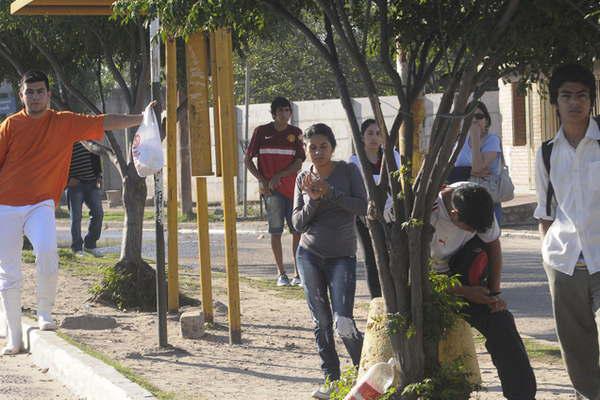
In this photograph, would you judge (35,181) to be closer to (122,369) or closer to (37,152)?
(37,152)

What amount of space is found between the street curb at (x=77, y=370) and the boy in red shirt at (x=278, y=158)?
3353 millimetres

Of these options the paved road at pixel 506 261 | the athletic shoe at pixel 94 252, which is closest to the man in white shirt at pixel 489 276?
the paved road at pixel 506 261

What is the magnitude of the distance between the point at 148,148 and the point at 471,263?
2.71m

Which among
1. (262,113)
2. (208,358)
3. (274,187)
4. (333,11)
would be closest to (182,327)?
(208,358)

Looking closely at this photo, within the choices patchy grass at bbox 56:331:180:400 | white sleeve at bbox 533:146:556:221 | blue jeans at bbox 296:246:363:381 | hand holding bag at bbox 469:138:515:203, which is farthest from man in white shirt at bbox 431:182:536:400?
hand holding bag at bbox 469:138:515:203

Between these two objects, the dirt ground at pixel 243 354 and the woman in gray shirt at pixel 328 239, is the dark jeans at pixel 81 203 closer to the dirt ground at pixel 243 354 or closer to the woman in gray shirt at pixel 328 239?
the dirt ground at pixel 243 354

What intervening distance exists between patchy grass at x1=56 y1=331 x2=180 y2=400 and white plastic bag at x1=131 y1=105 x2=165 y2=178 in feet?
4.03

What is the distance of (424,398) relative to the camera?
5.52 meters

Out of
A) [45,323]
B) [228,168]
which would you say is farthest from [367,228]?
[45,323]

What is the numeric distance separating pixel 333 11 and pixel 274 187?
20.1 ft

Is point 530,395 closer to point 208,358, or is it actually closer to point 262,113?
point 208,358

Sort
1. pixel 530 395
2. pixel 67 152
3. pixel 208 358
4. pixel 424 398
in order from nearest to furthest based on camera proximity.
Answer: pixel 424 398
pixel 530 395
pixel 208 358
pixel 67 152

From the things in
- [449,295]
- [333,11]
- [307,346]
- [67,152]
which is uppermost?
[333,11]

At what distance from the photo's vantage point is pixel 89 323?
972 cm
